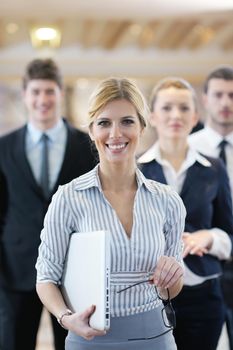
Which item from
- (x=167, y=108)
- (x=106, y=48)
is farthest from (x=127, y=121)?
(x=106, y=48)

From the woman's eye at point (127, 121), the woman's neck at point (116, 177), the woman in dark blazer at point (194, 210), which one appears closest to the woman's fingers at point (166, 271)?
the woman's neck at point (116, 177)

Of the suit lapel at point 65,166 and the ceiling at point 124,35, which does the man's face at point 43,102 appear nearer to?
the suit lapel at point 65,166

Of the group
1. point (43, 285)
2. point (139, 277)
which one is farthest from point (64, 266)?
point (139, 277)

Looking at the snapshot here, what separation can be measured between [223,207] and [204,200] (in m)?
0.10

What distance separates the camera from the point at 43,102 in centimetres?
297

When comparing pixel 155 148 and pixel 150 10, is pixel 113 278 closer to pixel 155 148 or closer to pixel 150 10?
pixel 155 148

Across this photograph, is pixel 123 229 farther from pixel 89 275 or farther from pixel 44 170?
pixel 44 170

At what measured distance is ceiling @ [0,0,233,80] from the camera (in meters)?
5.36

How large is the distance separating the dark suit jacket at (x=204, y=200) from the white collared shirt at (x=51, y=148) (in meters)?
0.50

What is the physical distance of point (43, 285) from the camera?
5.40ft

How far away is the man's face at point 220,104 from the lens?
121 inches

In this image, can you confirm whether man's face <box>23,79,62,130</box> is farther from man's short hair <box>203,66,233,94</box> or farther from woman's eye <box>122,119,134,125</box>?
woman's eye <box>122,119,134,125</box>

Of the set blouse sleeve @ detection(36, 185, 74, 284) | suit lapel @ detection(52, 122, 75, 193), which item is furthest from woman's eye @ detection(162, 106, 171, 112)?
blouse sleeve @ detection(36, 185, 74, 284)

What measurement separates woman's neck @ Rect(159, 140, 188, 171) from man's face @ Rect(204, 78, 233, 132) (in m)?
0.50
